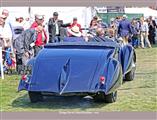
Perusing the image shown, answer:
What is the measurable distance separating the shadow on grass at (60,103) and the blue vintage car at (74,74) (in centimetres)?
16

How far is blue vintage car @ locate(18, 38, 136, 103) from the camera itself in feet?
29.0

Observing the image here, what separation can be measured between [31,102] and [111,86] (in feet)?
5.24

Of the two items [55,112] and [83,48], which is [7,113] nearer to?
[55,112]

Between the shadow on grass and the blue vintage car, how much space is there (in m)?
0.16

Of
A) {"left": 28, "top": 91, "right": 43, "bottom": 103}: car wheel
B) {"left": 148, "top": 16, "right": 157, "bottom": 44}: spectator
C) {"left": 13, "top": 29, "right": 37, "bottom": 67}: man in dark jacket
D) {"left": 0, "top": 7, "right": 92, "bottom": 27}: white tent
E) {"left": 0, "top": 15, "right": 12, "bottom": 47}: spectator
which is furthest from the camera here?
{"left": 148, "top": 16, "right": 157, "bottom": 44}: spectator

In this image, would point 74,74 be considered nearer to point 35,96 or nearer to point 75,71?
point 75,71

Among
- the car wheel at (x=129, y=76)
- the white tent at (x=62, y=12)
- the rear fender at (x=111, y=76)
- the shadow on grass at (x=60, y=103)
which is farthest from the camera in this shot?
the white tent at (x=62, y=12)

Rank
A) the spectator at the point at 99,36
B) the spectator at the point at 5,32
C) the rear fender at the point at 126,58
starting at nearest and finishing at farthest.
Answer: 1. the spectator at the point at 99,36
2. the rear fender at the point at 126,58
3. the spectator at the point at 5,32

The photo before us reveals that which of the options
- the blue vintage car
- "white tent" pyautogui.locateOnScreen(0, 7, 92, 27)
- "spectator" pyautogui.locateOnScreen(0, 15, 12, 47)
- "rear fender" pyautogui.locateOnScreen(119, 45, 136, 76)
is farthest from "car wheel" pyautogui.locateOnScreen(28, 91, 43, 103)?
"white tent" pyautogui.locateOnScreen(0, 7, 92, 27)

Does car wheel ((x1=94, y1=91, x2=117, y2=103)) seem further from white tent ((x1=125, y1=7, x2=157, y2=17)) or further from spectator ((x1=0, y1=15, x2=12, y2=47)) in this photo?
white tent ((x1=125, y1=7, x2=157, y2=17))

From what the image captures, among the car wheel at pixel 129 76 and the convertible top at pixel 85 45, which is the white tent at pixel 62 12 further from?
the convertible top at pixel 85 45

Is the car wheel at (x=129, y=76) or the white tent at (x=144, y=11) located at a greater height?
the white tent at (x=144, y=11)

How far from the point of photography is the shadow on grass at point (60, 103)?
356 inches

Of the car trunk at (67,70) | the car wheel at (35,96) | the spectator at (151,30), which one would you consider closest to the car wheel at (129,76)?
the car trunk at (67,70)
